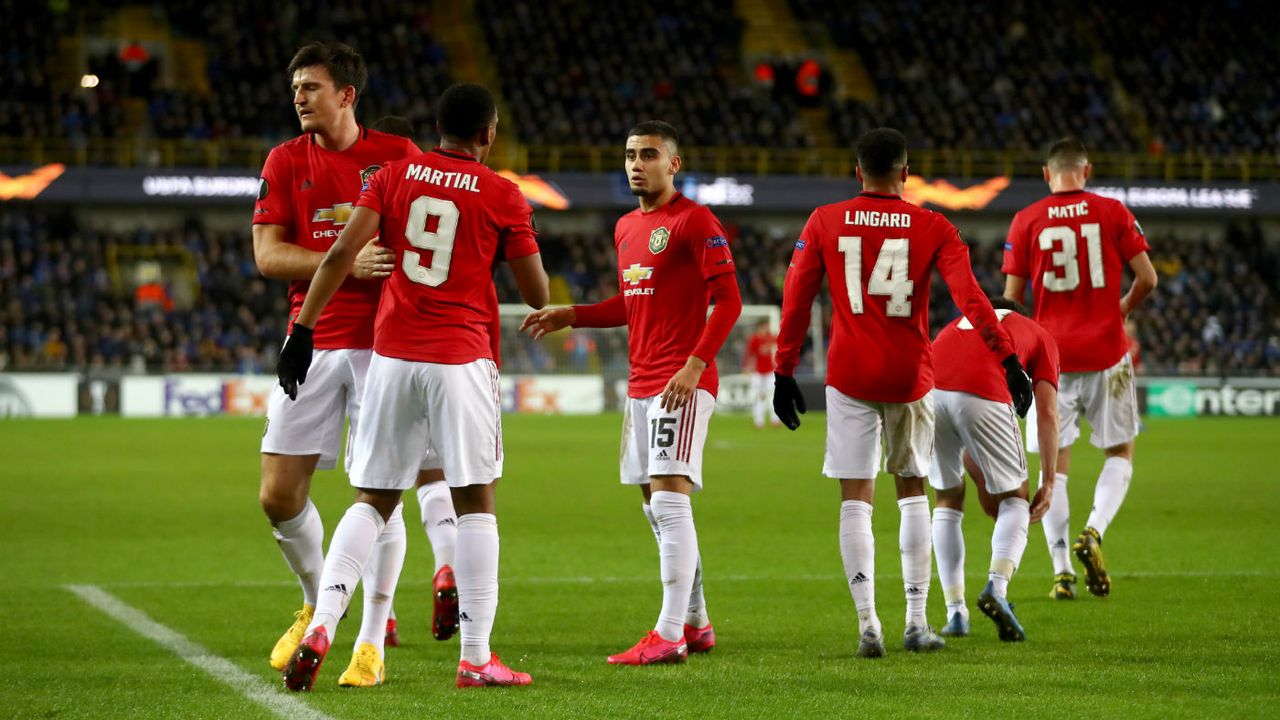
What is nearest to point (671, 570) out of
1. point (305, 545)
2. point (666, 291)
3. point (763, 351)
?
point (666, 291)

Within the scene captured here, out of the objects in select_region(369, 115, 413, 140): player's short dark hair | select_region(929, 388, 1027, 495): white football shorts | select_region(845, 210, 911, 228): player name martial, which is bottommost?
select_region(929, 388, 1027, 495): white football shorts

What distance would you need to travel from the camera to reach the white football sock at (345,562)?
18.3 ft

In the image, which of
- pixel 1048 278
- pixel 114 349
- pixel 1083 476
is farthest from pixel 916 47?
pixel 1048 278

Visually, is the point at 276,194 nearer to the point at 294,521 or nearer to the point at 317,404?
the point at 317,404

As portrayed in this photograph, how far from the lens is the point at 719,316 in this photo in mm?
6312

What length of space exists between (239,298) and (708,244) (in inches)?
1231

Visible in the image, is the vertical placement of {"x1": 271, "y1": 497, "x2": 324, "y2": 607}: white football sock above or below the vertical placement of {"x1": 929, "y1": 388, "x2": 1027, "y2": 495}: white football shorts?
below

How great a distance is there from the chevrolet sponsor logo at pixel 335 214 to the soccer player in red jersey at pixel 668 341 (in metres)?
0.85

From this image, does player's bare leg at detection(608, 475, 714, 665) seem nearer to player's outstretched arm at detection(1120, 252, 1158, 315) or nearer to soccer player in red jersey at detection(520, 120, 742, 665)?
soccer player in red jersey at detection(520, 120, 742, 665)

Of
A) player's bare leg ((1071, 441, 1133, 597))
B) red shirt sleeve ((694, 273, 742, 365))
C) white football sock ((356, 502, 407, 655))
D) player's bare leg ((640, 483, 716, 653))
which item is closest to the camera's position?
white football sock ((356, 502, 407, 655))

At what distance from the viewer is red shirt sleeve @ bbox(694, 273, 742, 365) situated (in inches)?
245

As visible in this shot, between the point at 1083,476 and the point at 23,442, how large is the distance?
14587 mm

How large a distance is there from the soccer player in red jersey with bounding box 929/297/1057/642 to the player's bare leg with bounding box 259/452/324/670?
2.77 meters

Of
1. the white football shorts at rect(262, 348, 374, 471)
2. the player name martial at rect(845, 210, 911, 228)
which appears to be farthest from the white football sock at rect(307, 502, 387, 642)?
the player name martial at rect(845, 210, 911, 228)
